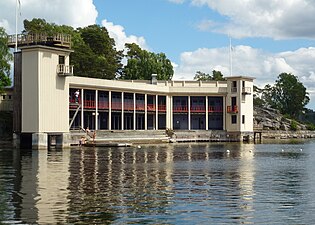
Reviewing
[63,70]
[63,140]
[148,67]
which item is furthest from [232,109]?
[63,70]

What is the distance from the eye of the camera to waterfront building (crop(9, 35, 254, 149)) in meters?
62.1

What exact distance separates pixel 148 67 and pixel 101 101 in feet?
124

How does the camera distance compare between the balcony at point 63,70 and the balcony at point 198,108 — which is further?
the balcony at point 198,108

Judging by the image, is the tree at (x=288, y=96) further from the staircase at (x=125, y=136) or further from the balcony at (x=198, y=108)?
the staircase at (x=125, y=136)

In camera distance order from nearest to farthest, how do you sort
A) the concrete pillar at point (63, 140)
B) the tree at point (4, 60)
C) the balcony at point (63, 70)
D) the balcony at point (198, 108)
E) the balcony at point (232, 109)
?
the balcony at point (63, 70) → the concrete pillar at point (63, 140) → the tree at point (4, 60) → the balcony at point (232, 109) → the balcony at point (198, 108)

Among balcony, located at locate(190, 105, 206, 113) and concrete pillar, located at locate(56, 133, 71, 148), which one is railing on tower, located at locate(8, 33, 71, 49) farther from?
balcony, located at locate(190, 105, 206, 113)

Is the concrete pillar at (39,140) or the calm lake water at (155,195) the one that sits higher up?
the concrete pillar at (39,140)

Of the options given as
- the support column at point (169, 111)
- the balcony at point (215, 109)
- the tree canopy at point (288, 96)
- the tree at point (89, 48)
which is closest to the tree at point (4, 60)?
the tree at point (89, 48)

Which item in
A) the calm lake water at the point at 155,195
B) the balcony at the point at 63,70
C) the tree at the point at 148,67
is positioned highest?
the tree at the point at 148,67

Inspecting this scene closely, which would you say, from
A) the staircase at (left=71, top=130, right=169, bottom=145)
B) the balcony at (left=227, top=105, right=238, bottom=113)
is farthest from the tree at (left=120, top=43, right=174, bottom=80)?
the staircase at (left=71, top=130, right=169, bottom=145)

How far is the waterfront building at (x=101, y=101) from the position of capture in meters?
62.1

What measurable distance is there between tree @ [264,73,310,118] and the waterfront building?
60533mm

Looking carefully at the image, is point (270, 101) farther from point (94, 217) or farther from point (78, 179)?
point (94, 217)

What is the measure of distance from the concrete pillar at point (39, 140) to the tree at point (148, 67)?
5574cm
